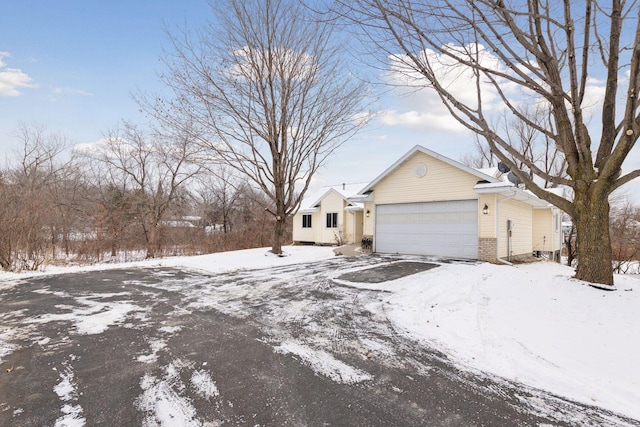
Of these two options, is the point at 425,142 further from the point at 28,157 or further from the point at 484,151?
the point at 28,157

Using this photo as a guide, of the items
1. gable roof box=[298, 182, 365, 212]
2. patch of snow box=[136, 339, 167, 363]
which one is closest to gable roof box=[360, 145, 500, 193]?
gable roof box=[298, 182, 365, 212]

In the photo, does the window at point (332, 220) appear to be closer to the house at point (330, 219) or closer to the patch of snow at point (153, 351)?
the house at point (330, 219)

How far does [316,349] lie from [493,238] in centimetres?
961

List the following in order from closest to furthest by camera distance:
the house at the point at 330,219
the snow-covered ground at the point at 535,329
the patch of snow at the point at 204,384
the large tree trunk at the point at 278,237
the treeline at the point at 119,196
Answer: the patch of snow at the point at 204,384 → the snow-covered ground at the point at 535,329 → the large tree trunk at the point at 278,237 → the treeline at the point at 119,196 → the house at the point at 330,219

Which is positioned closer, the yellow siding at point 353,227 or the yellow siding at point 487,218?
the yellow siding at point 487,218

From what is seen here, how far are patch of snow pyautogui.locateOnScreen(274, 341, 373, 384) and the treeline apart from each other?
11448 mm

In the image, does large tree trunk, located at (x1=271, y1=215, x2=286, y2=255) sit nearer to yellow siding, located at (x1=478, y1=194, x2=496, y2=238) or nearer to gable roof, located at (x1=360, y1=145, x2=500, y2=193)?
gable roof, located at (x1=360, y1=145, x2=500, y2=193)

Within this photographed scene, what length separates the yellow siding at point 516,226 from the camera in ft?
37.8

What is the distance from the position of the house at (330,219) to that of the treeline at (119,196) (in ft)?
12.6

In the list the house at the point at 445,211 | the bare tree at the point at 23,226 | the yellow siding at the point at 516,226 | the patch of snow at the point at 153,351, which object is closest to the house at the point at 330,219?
the house at the point at 445,211

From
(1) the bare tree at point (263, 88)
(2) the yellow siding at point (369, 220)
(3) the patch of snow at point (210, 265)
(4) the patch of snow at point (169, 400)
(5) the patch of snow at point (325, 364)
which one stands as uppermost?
(1) the bare tree at point (263, 88)

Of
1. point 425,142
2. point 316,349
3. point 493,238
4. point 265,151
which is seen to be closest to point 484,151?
point 425,142

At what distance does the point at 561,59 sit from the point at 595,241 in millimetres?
4372

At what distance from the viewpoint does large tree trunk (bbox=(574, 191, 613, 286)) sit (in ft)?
21.5
